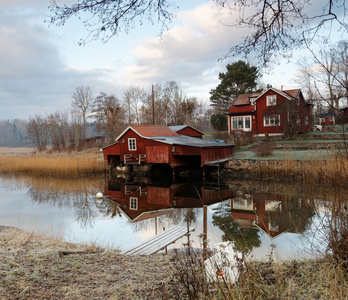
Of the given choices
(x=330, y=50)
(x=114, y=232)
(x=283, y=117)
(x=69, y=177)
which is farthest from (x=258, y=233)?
(x=283, y=117)

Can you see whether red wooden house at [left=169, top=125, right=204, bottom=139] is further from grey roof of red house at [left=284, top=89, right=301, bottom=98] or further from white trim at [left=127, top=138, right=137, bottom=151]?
grey roof of red house at [left=284, top=89, right=301, bottom=98]

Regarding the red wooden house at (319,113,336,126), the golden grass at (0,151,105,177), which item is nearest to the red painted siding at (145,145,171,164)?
the golden grass at (0,151,105,177)

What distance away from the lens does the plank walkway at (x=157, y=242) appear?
638cm

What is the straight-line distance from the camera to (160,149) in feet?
70.2

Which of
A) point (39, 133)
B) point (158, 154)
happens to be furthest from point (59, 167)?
point (39, 133)

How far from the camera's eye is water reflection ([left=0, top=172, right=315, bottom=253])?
27.0ft

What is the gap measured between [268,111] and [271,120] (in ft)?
5.31

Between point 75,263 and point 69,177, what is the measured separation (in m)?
18.3

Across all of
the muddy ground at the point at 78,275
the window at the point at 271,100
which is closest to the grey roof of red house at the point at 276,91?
the window at the point at 271,100

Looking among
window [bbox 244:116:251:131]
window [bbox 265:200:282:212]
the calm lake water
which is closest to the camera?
the calm lake water

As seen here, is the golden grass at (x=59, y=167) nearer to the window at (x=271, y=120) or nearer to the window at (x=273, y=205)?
the window at (x=273, y=205)

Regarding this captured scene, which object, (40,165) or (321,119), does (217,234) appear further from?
(321,119)

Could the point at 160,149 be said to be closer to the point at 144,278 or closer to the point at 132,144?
the point at 132,144

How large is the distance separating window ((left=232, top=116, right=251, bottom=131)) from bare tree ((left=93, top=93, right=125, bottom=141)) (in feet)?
56.5
